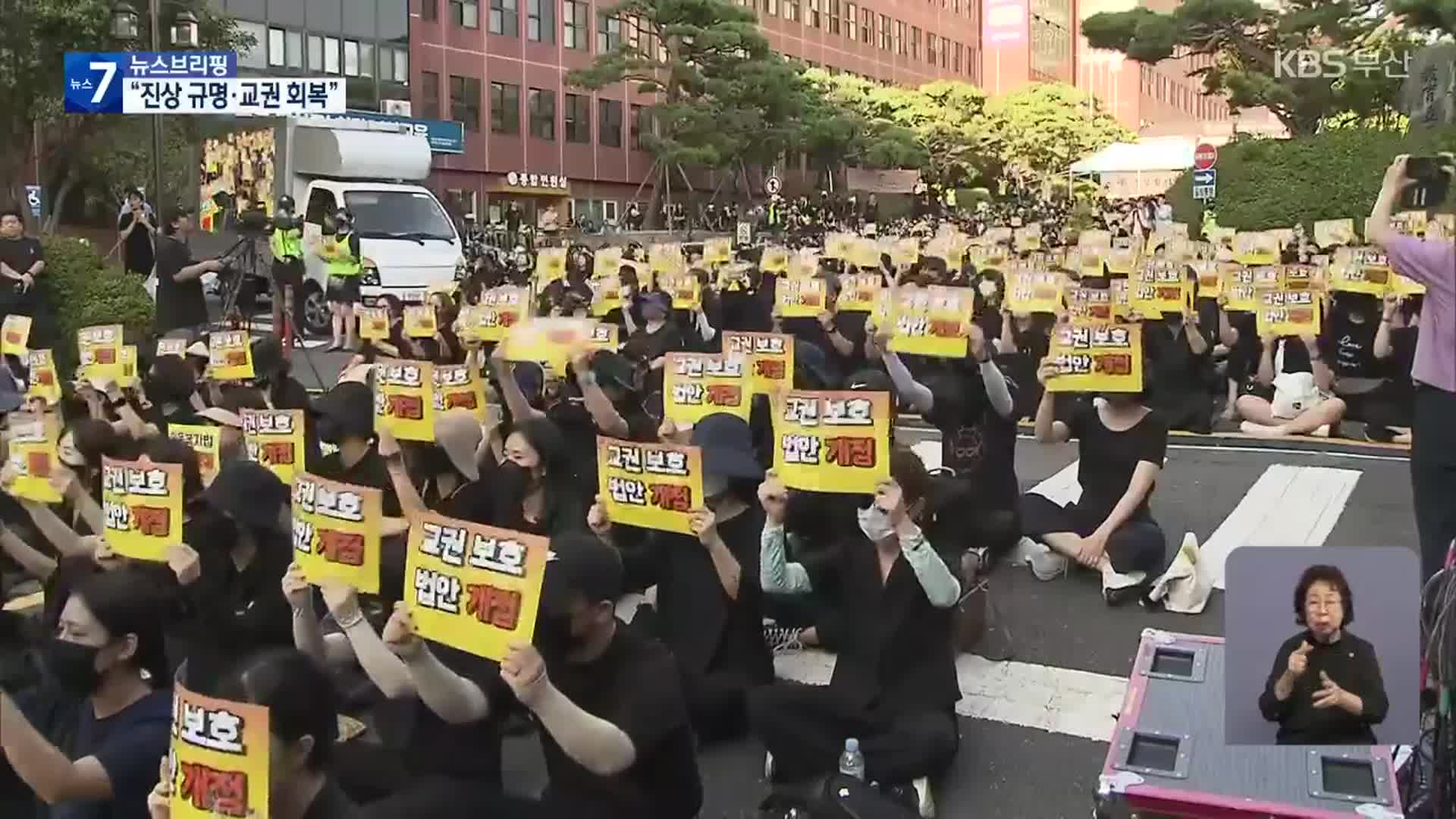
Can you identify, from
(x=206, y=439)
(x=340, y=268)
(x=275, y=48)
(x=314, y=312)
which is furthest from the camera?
(x=275, y=48)

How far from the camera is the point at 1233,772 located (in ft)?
14.1

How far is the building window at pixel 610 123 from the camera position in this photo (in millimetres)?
54000

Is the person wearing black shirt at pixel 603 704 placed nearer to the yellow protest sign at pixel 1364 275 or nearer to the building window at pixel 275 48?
the yellow protest sign at pixel 1364 275

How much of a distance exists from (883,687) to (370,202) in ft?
58.6

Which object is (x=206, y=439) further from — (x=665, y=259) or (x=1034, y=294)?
(x=665, y=259)

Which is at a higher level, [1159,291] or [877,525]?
[1159,291]

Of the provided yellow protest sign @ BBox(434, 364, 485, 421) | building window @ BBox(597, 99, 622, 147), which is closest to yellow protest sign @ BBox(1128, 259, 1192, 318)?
yellow protest sign @ BBox(434, 364, 485, 421)

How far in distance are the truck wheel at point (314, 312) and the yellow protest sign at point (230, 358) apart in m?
10.9

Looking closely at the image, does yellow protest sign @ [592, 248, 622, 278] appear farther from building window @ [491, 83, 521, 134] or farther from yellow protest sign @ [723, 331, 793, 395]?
building window @ [491, 83, 521, 134]

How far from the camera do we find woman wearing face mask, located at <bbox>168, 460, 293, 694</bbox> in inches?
186

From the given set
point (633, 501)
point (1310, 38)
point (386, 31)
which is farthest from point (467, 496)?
point (386, 31)

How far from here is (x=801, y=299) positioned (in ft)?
38.4

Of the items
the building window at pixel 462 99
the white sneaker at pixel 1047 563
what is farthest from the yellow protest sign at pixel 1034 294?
the building window at pixel 462 99

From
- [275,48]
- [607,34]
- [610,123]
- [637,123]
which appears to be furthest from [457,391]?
[637,123]
